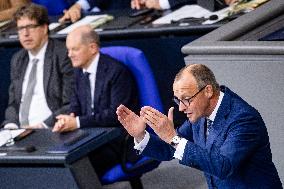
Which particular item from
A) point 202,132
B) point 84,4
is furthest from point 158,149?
point 84,4

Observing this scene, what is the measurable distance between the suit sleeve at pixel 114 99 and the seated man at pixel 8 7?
8.39 feet

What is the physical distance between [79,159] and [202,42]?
0.86m

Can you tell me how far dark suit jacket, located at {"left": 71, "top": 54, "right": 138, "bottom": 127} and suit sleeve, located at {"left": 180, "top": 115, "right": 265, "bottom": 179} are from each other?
1703 millimetres

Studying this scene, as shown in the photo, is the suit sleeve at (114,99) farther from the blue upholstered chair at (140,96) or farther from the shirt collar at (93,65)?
the shirt collar at (93,65)

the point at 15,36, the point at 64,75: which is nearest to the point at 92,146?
the point at 64,75

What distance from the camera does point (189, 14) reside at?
20.0ft

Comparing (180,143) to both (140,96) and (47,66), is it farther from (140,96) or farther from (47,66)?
(47,66)

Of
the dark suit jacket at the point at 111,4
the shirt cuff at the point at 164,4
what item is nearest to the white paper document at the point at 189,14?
the shirt cuff at the point at 164,4

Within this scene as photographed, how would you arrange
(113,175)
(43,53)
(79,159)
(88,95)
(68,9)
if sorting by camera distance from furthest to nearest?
(68,9)
(43,53)
(88,95)
(113,175)
(79,159)

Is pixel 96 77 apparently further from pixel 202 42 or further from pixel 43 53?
pixel 202 42

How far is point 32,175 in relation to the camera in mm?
4277

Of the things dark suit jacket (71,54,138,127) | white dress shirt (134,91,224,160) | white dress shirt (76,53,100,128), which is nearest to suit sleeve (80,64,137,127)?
dark suit jacket (71,54,138,127)

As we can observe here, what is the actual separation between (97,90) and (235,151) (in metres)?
2.02

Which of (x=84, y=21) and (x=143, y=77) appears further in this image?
(x=84, y=21)
